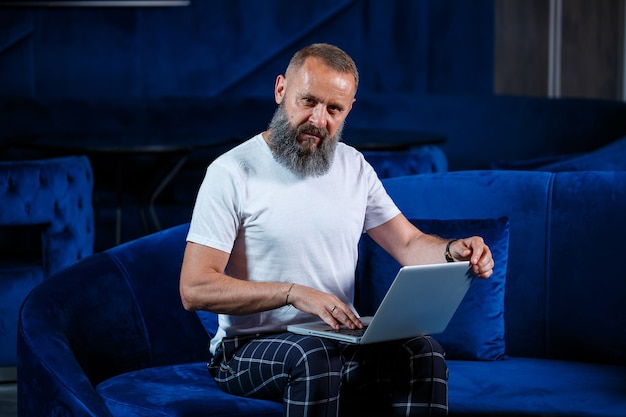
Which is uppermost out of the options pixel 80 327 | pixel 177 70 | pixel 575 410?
pixel 177 70

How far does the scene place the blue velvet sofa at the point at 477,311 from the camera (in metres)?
2.28

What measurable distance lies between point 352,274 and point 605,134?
3417 millimetres

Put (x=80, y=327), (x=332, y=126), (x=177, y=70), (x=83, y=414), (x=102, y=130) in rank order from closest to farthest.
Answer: (x=83, y=414), (x=332, y=126), (x=80, y=327), (x=102, y=130), (x=177, y=70)

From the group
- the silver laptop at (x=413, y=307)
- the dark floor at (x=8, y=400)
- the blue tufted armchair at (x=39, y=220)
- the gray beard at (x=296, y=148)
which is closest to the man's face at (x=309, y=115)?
the gray beard at (x=296, y=148)

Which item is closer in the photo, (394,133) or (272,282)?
(272,282)

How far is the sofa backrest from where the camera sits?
2.62 metres

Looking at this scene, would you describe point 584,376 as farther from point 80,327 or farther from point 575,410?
point 80,327

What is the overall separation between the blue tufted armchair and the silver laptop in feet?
5.78

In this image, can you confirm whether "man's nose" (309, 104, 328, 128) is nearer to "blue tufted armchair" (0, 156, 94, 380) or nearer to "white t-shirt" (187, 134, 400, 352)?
"white t-shirt" (187, 134, 400, 352)

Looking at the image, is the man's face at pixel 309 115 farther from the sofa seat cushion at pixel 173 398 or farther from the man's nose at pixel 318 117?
the sofa seat cushion at pixel 173 398

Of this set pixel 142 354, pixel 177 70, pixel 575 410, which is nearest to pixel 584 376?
pixel 575 410

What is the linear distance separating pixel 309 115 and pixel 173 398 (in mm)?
662

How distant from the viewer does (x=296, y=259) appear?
7.19 feet

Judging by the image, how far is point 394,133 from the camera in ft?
16.7
